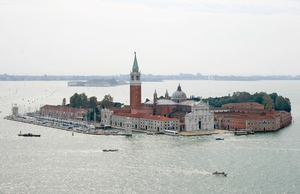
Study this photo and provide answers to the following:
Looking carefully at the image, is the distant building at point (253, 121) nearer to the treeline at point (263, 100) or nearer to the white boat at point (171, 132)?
the white boat at point (171, 132)

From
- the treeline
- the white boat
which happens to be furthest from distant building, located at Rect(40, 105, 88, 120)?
the treeline

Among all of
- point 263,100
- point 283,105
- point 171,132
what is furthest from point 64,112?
point 283,105

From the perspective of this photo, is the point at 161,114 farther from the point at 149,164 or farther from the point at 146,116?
the point at 149,164

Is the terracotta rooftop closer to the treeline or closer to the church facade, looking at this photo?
the church facade

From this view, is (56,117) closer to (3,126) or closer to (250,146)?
(3,126)

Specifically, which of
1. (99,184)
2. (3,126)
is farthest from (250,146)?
(3,126)

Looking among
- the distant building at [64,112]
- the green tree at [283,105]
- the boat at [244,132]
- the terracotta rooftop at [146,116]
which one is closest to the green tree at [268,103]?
the green tree at [283,105]
